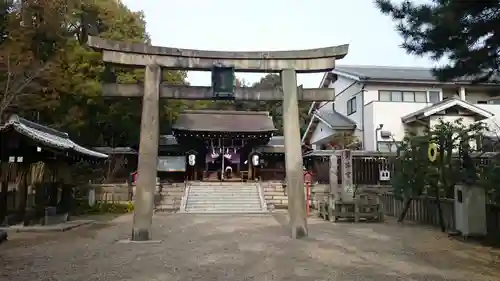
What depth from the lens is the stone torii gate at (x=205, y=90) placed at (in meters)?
10.4

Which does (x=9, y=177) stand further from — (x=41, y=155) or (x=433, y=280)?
(x=433, y=280)

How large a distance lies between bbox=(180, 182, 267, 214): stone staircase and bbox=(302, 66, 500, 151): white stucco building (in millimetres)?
7990

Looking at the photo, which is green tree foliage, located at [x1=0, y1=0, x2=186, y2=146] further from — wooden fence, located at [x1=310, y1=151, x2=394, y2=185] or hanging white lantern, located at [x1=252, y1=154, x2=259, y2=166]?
wooden fence, located at [x1=310, y1=151, x2=394, y2=185]

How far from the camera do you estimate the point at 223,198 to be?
877 inches

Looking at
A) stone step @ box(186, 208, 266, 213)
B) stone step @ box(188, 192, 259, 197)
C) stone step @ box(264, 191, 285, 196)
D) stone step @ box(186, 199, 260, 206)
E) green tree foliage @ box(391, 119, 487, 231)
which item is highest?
green tree foliage @ box(391, 119, 487, 231)

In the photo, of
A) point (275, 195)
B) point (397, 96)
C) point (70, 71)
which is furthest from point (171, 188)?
point (397, 96)

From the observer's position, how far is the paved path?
6.57m

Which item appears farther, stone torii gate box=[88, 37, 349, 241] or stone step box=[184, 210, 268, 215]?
stone step box=[184, 210, 268, 215]

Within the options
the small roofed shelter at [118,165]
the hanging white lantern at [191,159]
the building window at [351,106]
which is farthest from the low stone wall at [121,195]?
the building window at [351,106]

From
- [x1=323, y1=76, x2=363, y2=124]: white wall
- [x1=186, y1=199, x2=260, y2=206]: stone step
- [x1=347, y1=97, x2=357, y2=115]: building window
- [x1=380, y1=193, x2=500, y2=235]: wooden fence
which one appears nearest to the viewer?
[x1=380, y1=193, x2=500, y2=235]: wooden fence

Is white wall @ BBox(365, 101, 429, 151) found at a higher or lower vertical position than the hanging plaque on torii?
higher

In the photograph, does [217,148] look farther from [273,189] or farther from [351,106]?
[351,106]

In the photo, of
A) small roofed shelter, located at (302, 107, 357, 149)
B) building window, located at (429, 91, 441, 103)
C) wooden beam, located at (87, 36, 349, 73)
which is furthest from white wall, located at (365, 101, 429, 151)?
wooden beam, located at (87, 36, 349, 73)

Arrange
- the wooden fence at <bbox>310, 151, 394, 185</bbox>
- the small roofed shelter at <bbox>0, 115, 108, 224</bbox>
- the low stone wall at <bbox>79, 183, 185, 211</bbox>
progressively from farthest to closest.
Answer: the wooden fence at <bbox>310, 151, 394, 185</bbox> < the low stone wall at <bbox>79, 183, 185, 211</bbox> < the small roofed shelter at <bbox>0, 115, 108, 224</bbox>
